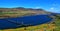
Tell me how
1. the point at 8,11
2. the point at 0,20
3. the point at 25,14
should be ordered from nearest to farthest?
the point at 0,20 → the point at 8,11 → the point at 25,14

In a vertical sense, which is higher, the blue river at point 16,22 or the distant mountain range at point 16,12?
the distant mountain range at point 16,12

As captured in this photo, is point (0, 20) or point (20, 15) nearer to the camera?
point (0, 20)

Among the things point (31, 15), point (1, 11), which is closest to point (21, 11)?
point (31, 15)

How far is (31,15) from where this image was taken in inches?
1786

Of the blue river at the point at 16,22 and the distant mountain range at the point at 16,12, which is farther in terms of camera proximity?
the distant mountain range at the point at 16,12

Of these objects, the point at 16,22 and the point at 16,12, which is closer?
the point at 16,22

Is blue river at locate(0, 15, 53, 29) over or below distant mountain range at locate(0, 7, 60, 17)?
below

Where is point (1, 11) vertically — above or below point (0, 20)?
above

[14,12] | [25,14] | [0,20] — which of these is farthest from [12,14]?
[0,20]

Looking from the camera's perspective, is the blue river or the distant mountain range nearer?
A: the blue river

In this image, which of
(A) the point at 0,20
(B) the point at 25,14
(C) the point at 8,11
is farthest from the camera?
(B) the point at 25,14

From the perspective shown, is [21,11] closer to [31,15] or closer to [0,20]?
[31,15]

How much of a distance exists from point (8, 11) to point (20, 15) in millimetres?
5492

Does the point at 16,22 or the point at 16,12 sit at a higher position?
the point at 16,12
